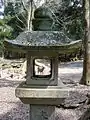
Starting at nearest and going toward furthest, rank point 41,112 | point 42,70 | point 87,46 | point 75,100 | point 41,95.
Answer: point 41,95 < point 41,112 < point 75,100 < point 87,46 < point 42,70

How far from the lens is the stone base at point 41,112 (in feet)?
15.6

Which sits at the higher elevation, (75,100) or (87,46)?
(87,46)

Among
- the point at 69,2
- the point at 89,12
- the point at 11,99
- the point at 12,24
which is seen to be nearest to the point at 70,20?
the point at 69,2

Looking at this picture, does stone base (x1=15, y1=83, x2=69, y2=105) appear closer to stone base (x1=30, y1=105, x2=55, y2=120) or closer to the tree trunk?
stone base (x1=30, y1=105, x2=55, y2=120)

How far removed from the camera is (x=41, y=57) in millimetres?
4562

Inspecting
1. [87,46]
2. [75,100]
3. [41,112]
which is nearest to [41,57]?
[41,112]

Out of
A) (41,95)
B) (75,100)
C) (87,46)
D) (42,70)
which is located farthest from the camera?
(42,70)

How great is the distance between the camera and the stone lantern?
4.35 m

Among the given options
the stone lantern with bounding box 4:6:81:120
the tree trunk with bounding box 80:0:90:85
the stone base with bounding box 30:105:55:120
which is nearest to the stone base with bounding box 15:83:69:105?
the stone lantern with bounding box 4:6:81:120

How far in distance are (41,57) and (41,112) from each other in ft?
2.93

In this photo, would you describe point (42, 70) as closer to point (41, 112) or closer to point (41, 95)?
point (41, 112)

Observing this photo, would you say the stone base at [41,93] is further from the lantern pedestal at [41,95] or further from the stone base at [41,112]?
the stone base at [41,112]

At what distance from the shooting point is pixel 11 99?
8789 mm

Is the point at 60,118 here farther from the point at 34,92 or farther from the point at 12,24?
the point at 12,24
